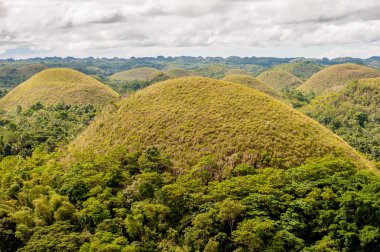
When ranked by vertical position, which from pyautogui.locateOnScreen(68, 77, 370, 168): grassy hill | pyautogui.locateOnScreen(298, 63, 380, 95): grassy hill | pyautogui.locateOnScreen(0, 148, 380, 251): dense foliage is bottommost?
pyautogui.locateOnScreen(0, 148, 380, 251): dense foliage

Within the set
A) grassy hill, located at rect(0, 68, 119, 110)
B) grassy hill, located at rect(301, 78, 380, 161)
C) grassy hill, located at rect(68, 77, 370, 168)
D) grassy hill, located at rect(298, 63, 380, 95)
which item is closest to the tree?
grassy hill, located at rect(68, 77, 370, 168)

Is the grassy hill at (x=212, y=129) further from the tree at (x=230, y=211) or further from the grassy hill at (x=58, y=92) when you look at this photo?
the grassy hill at (x=58, y=92)

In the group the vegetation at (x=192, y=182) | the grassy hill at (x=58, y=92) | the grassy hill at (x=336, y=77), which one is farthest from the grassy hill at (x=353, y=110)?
the grassy hill at (x=58, y=92)

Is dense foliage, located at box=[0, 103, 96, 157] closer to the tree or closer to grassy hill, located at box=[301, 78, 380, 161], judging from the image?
the tree

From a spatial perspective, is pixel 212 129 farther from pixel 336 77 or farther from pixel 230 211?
pixel 336 77

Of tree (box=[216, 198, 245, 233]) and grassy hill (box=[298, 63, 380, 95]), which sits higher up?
grassy hill (box=[298, 63, 380, 95])

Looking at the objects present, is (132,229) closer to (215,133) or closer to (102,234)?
(102,234)

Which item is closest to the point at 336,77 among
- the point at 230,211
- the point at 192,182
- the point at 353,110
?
the point at 353,110

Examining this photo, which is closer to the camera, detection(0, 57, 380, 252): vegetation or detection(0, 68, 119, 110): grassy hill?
detection(0, 57, 380, 252): vegetation
